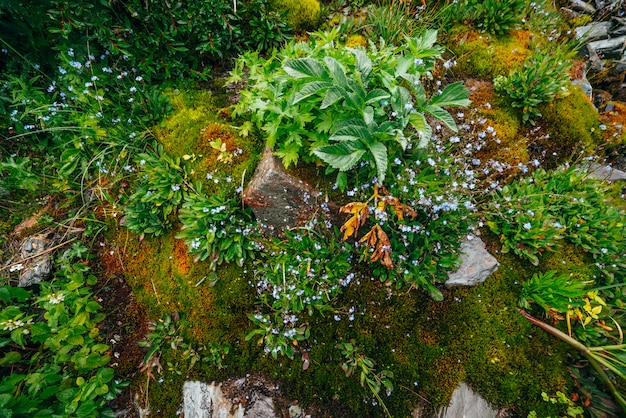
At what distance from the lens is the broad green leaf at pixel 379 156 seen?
2615 mm

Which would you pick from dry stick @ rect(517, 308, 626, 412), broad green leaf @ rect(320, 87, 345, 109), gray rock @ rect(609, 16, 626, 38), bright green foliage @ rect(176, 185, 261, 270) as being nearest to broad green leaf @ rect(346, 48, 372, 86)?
broad green leaf @ rect(320, 87, 345, 109)

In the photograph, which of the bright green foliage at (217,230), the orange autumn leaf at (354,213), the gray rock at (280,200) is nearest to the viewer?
the orange autumn leaf at (354,213)

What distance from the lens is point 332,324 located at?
3.55m

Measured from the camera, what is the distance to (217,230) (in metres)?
3.64

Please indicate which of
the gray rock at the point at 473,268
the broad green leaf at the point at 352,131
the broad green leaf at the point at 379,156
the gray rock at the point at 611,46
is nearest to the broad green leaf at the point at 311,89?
the broad green leaf at the point at 352,131

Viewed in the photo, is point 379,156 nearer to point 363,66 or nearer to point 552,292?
point 363,66

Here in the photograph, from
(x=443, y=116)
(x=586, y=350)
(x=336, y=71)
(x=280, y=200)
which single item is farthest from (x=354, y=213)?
(x=586, y=350)

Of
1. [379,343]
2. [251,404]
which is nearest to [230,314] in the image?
[251,404]

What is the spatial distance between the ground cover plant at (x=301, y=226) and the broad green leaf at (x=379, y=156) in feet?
0.06

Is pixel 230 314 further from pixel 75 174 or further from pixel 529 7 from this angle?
pixel 529 7

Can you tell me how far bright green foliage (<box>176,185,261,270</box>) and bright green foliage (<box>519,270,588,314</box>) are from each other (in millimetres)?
3230

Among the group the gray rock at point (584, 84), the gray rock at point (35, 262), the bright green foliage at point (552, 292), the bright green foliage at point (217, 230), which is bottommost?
the gray rock at point (35, 262)

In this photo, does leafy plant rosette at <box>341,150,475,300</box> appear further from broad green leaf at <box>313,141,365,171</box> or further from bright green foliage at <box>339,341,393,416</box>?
bright green foliage at <box>339,341,393,416</box>

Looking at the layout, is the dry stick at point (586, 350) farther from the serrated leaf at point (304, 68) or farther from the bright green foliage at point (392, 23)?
the bright green foliage at point (392, 23)
